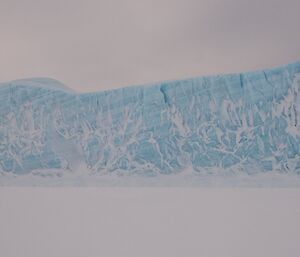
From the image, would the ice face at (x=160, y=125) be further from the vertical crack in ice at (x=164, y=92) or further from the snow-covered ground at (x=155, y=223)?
the snow-covered ground at (x=155, y=223)

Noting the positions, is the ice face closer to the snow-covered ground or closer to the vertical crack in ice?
the vertical crack in ice

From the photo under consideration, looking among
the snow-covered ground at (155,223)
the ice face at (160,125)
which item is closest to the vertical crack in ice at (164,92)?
the ice face at (160,125)

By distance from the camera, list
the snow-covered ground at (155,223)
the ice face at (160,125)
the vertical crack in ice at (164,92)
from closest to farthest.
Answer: the snow-covered ground at (155,223) < the ice face at (160,125) < the vertical crack in ice at (164,92)

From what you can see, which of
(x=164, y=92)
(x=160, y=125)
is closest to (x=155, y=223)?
(x=160, y=125)

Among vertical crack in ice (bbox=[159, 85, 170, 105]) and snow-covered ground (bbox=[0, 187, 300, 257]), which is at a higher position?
vertical crack in ice (bbox=[159, 85, 170, 105])

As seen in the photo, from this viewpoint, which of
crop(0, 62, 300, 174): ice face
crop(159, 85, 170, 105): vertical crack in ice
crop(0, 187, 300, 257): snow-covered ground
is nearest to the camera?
crop(0, 187, 300, 257): snow-covered ground

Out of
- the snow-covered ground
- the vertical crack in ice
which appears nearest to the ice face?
the vertical crack in ice

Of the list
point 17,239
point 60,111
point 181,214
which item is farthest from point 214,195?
point 60,111
